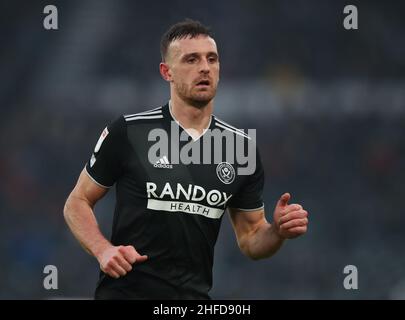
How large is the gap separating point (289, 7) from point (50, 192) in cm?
547

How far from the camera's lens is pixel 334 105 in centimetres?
1315

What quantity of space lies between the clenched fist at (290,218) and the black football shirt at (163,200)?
1.65 feet

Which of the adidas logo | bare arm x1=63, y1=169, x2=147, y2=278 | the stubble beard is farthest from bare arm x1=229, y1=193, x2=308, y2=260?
bare arm x1=63, y1=169, x2=147, y2=278

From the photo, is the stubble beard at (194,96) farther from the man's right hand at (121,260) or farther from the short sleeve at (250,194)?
the man's right hand at (121,260)

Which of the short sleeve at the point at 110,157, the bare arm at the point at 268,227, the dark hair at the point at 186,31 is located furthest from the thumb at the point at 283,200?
the dark hair at the point at 186,31

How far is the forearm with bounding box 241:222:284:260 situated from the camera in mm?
5020

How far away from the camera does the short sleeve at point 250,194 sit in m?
5.25

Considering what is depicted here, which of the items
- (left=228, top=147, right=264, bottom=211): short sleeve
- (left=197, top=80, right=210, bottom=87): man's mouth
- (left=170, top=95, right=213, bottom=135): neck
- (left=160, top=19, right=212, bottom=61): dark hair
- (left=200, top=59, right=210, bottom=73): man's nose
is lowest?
(left=228, top=147, right=264, bottom=211): short sleeve

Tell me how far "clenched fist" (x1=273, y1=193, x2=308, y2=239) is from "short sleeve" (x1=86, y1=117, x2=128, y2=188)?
3.56ft

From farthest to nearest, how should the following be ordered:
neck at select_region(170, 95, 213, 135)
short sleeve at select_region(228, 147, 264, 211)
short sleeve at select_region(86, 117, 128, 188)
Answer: short sleeve at select_region(228, 147, 264, 211) → neck at select_region(170, 95, 213, 135) → short sleeve at select_region(86, 117, 128, 188)

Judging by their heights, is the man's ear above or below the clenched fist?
above

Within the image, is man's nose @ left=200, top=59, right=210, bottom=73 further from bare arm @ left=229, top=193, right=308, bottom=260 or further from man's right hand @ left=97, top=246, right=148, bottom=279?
man's right hand @ left=97, top=246, right=148, bottom=279
